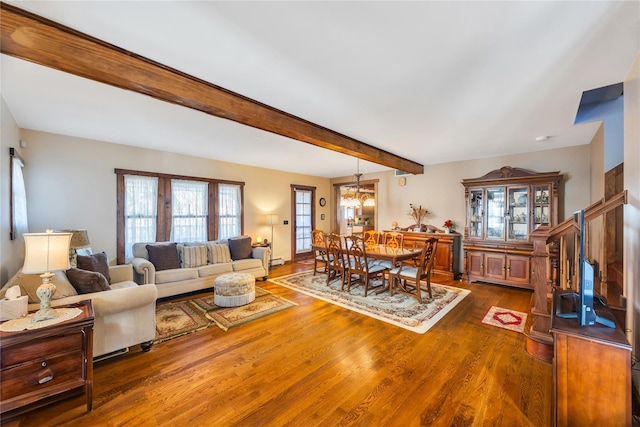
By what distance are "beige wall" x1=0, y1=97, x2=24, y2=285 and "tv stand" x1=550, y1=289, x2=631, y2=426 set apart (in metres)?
4.59

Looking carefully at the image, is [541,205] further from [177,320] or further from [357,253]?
[177,320]

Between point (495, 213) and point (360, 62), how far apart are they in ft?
14.7

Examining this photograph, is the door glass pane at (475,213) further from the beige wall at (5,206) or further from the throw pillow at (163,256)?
the beige wall at (5,206)

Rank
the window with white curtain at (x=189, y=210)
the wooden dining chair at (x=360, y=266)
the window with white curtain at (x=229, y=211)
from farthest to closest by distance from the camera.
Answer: the window with white curtain at (x=229, y=211) < the window with white curtain at (x=189, y=210) < the wooden dining chair at (x=360, y=266)

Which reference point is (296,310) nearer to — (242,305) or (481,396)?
(242,305)

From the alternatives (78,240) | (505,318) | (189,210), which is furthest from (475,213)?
(78,240)

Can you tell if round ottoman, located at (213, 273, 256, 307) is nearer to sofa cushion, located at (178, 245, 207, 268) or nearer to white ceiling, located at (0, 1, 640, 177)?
sofa cushion, located at (178, 245, 207, 268)

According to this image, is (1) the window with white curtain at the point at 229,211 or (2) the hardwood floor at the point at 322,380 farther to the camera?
(1) the window with white curtain at the point at 229,211

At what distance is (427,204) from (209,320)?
16.6 feet

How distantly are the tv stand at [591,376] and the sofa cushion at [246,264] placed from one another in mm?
4500

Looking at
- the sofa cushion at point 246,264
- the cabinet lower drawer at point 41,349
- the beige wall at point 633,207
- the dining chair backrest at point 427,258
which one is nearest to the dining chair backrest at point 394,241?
the dining chair backrest at point 427,258

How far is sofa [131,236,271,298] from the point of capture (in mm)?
4047

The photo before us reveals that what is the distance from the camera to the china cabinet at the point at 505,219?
451 cm

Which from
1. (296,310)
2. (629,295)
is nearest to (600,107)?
(629,295)
